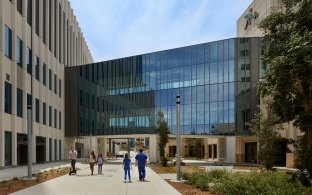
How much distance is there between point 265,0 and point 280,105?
50.8 m

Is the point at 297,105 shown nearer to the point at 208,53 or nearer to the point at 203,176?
the point at 203,176

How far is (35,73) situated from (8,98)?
32.3 feet

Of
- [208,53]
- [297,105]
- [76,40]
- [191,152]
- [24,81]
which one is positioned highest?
[76,40]

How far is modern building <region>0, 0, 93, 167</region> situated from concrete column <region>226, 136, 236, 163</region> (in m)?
20.9

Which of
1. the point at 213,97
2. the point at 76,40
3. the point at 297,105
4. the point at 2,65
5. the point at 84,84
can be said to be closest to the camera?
the point at 297,105

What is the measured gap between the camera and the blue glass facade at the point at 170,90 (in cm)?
5616

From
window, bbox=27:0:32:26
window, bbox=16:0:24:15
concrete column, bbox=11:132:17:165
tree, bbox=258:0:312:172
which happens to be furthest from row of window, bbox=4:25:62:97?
tree, bbox=258:0:312:172

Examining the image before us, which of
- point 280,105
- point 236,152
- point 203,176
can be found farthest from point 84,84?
point 280,105

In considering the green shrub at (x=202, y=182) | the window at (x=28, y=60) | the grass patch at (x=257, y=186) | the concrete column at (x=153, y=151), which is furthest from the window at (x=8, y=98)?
the concrete column at (x=153, y=151)

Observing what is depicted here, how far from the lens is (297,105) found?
12.7m

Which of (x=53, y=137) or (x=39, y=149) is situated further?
(x=53, y=137)

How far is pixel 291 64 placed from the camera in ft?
35.4

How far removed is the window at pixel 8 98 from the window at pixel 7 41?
2438 mm

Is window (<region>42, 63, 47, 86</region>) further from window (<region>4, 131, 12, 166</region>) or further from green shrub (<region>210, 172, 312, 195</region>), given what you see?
green shrub (<region>210, 172, 312, 195</region>)
